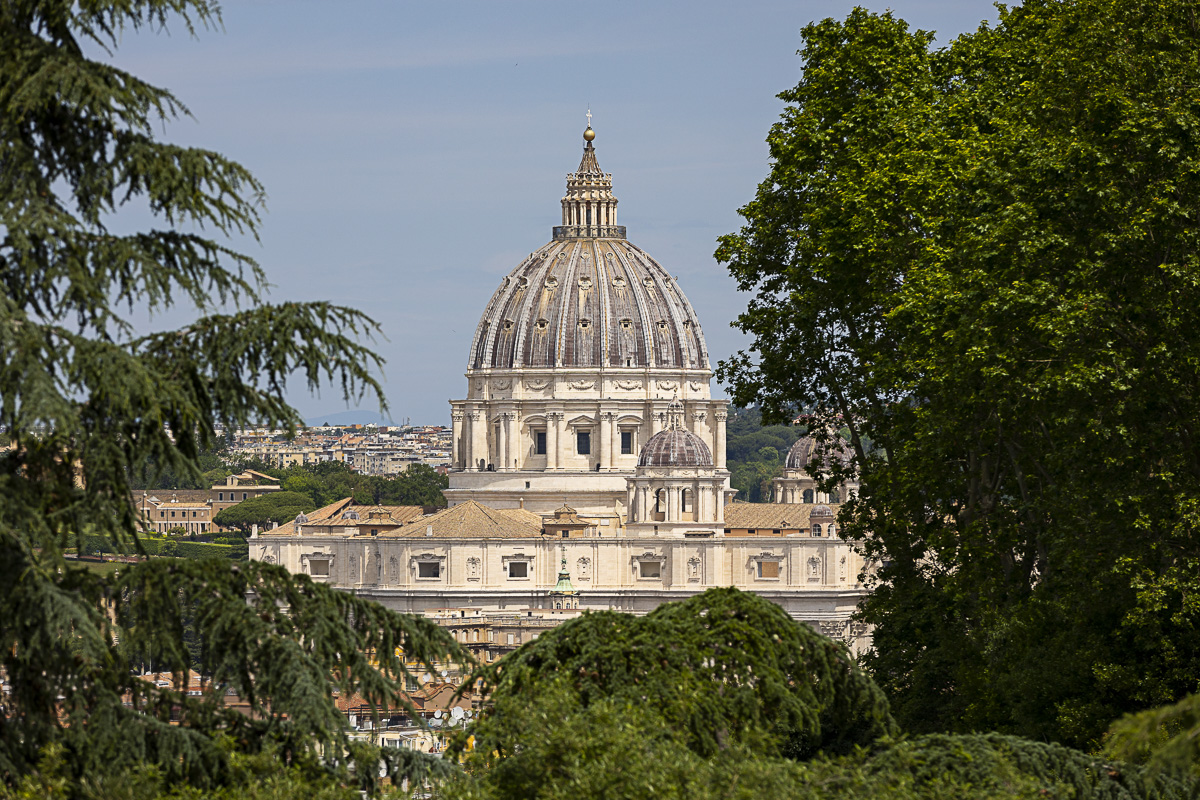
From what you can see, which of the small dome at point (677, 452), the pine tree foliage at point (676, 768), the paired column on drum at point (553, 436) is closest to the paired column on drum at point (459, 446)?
the paired column on drum at point (553, 436)

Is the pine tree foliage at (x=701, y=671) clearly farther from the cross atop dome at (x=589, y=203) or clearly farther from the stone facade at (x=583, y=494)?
the cross atop dome at (x=589, y=203)

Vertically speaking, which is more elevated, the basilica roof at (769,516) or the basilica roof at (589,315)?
the basilica roof at (589,315)

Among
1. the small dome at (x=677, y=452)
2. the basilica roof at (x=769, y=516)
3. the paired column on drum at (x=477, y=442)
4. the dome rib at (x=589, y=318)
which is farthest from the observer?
the dome rib at (x=589, y=318)

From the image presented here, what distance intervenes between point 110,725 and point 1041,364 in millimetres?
14806

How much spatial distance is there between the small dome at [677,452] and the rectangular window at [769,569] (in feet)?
22.6

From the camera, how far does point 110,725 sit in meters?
12.6

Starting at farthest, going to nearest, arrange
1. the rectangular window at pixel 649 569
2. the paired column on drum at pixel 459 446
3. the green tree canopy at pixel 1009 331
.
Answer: the paired column on drum at pixel 459 446
the rectangular window at pixel 649 569
the green tree canopy at pixel 1009 331

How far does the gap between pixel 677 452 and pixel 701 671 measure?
337ft

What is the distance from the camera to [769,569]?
120125mm

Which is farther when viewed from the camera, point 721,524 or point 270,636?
point 721,524

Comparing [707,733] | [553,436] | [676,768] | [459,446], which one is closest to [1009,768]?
[707,733]

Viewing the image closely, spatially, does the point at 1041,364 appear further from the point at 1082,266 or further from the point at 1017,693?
the point at 1017,693

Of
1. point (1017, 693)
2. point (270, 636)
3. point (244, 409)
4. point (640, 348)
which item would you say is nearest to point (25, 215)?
point (244, 409)

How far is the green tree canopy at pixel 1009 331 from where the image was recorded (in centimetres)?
2314
